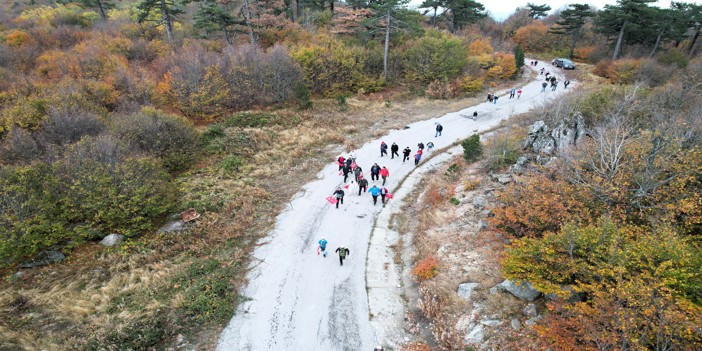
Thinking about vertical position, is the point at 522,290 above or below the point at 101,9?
below

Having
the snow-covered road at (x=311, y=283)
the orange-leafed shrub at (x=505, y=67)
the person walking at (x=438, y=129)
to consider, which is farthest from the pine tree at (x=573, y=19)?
the snow-covered road at (x=311, y=283)

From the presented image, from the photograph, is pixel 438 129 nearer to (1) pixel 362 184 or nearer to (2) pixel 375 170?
(2) pixel 375 170

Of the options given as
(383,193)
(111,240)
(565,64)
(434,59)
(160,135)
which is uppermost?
(434,59)

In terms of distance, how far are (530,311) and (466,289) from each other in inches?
91.7

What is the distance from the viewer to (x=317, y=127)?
3059 centimetres

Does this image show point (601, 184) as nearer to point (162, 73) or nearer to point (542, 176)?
point (542, 176)

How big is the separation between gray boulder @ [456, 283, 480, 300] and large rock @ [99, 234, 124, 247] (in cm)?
1526

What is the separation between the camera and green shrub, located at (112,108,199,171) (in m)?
21.0

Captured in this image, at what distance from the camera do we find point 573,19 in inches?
2116

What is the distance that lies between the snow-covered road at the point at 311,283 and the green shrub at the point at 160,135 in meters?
8.98

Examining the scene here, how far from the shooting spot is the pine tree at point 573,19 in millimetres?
52716

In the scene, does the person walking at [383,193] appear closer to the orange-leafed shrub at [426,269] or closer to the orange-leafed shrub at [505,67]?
the orange-leafed shrub at [426,269]

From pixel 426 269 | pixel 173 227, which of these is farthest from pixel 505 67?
pixel 173 227

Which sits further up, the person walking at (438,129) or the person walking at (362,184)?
the person walking at (438,129)
